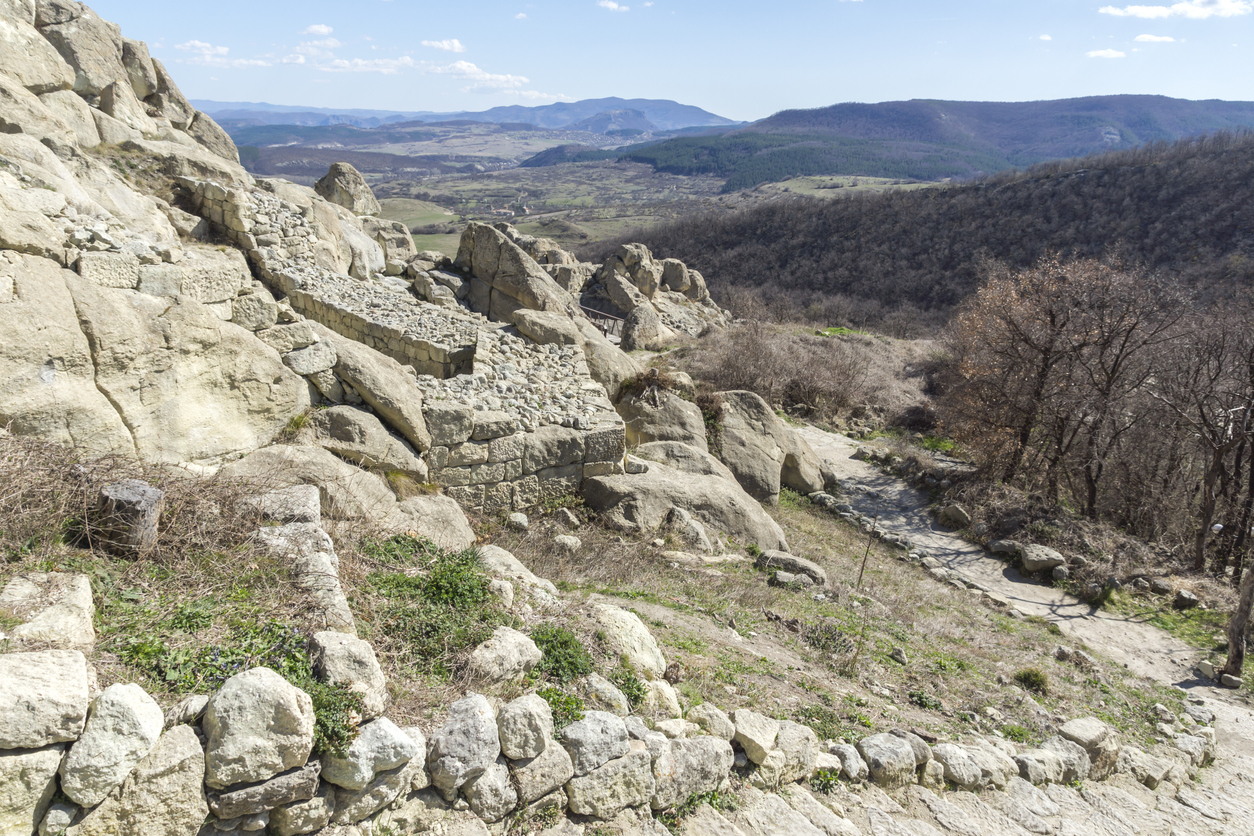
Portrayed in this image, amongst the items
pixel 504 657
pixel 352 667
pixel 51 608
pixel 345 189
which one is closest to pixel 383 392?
pixel 504 657

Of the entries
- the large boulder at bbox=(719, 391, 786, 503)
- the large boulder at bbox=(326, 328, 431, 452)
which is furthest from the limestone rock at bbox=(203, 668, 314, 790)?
the large boulder at bbox=(719, 391, 786, 503)

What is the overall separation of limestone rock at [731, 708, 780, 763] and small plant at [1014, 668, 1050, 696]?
434cm

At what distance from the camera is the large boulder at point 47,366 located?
5031 millimetres

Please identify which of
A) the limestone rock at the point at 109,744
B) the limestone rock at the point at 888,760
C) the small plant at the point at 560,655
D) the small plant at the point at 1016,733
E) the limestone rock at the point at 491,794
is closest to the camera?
the limestone rock at the point at 109,744

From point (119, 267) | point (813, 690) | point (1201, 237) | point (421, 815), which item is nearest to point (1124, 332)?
point (813, 690)

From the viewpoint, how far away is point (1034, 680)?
25.3ft

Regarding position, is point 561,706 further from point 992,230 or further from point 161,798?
point 992,230

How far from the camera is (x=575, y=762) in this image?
414cm

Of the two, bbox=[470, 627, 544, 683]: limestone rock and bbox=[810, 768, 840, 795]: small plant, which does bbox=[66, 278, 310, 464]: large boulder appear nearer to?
bbox=[470, 627, 544, 683]: limestone rock

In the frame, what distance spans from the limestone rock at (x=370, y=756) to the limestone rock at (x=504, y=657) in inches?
35.9

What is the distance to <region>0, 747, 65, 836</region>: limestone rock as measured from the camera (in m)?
2.65

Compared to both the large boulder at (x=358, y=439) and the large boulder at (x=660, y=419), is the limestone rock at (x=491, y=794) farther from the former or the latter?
the large boulder at (x=660, y=419)

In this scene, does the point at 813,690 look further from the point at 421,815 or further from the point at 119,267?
the point at 119,267

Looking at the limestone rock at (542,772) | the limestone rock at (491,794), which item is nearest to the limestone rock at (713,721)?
the limestone rock at (542,772)
